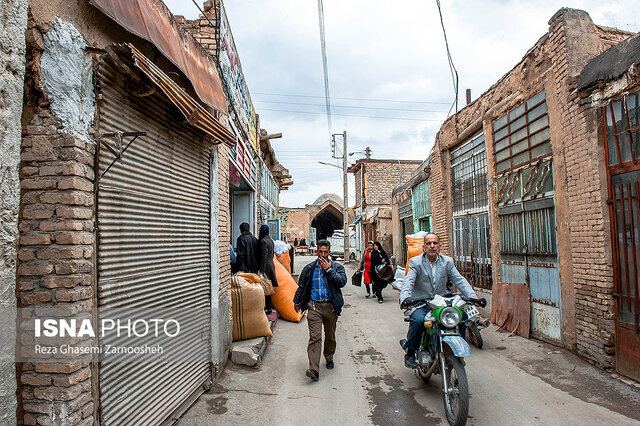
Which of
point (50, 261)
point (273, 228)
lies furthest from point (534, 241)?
point (273, 228)

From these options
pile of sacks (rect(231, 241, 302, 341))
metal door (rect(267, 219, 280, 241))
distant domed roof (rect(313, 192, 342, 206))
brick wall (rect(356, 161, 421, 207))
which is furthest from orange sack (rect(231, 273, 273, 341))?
distant domed roof (rect(313, 192, 342, 206))

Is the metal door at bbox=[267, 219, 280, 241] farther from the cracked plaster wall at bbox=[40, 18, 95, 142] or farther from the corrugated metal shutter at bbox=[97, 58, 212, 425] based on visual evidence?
the cracked plaster wall at bbox=[40, 18, 95, 142]

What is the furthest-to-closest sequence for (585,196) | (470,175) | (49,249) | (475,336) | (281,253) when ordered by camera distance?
(470,175), (281,253), (475,336), (585,196), (49,249)

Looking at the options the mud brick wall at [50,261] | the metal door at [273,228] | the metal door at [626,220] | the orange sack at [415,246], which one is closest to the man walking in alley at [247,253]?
the orange sack at [415,246]

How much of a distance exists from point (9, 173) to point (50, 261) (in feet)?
1.76

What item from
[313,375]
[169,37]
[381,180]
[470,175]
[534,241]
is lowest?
[313,375]

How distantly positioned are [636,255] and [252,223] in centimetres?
710

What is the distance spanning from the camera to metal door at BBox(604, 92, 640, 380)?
4.30m

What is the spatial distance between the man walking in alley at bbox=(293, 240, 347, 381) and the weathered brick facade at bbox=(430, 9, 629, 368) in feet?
10.1

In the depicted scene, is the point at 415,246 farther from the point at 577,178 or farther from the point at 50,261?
the point at 50,261

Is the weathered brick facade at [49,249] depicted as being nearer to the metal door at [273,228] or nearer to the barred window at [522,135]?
the barred window at [522,135]

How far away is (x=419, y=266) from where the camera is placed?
14.2 feet

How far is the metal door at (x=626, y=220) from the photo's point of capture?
169 inches

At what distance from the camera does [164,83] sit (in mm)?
2955
